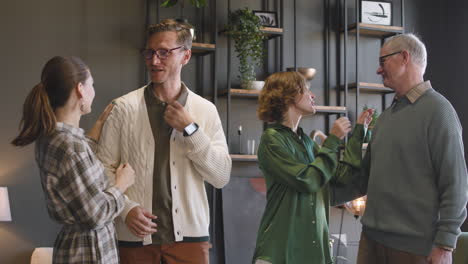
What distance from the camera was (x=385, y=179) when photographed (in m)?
2.63

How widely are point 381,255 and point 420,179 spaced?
1.24 feet

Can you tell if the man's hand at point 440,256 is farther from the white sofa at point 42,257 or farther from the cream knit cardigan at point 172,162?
the white sofa at point 42,257

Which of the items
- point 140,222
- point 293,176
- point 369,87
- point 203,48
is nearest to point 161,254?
point 140,222

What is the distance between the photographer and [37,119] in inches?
85.4

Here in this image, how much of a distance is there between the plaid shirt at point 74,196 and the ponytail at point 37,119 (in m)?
0.03

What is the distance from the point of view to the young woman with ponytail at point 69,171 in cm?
215

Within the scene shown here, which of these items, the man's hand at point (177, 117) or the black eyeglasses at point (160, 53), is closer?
the man's hand at point (177, 117)

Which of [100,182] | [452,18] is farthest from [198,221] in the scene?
[452,18]

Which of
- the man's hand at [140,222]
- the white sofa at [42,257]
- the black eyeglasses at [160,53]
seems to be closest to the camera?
the man's hand at [140,222]

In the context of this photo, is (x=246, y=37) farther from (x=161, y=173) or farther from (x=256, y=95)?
(x=161, y=173)

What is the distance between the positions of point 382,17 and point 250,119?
5.29 ft

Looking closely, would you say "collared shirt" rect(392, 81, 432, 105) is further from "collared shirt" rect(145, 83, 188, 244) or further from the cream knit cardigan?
"collared shirt" rect(145, 83, 188, 244)

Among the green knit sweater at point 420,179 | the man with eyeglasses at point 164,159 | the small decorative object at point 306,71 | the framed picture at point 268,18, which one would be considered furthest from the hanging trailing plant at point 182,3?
the green knit sweater at point 420,179

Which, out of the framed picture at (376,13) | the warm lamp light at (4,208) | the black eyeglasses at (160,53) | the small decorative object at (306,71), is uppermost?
the framed picture at (376,13)
